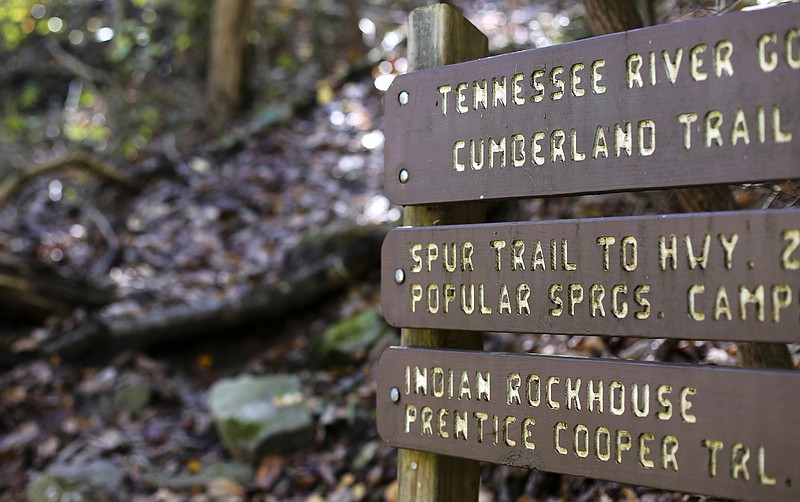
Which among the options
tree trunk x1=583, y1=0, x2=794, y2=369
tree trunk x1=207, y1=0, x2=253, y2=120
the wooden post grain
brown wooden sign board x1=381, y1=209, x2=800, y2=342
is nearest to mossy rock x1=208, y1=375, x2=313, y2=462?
the wooden post grain

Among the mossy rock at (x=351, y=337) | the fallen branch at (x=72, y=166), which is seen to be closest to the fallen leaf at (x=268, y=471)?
the mossy rock at (x=351, y=337)

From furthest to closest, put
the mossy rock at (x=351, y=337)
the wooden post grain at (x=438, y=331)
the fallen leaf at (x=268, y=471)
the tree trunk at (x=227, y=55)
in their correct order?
the tree trunk at (x=227, y=55) → the mossy rock at (x=351, y=337) → the fallen leaf at (x=268, y=471) → the wooden post grain at (x=438, y=331)

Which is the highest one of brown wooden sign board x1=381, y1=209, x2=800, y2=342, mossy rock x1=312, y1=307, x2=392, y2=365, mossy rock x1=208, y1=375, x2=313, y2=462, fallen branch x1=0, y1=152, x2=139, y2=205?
fallen branch x1=0, y1=152, x2=139, y2=205

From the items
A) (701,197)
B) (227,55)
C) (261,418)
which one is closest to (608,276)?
(701,197)

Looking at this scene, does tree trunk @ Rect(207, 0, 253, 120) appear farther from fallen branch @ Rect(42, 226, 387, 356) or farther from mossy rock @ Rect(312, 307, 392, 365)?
mossy rock @ Rect(312, 307, 392, 365)

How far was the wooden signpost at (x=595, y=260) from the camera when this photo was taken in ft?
5.94

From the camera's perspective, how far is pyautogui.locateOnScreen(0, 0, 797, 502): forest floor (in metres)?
4.14

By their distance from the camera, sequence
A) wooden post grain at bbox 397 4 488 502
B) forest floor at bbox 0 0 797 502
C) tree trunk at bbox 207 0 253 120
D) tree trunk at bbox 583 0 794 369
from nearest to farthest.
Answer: wooden post grain at bbox 397 4 488 502 < tree trunk at bbox 583 0 794 369 < forest floor at bbox 0 0 797 502 < tree trunk at bbox 207 0 253 120

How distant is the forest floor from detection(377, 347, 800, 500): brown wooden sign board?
3.90 feet

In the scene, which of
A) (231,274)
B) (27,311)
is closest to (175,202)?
(231,274)

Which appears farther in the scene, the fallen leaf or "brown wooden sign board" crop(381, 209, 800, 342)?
the fallen leaf

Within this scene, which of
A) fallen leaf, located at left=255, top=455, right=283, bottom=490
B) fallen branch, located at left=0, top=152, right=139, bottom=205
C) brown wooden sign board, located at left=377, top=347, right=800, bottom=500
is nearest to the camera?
brown wooden sign board, located at left=377, top=347, right=800, bottom=500

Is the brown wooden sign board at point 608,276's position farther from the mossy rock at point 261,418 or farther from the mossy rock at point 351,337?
the mossy rock at point 351,337

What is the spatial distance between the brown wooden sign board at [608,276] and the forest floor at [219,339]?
1.11m
